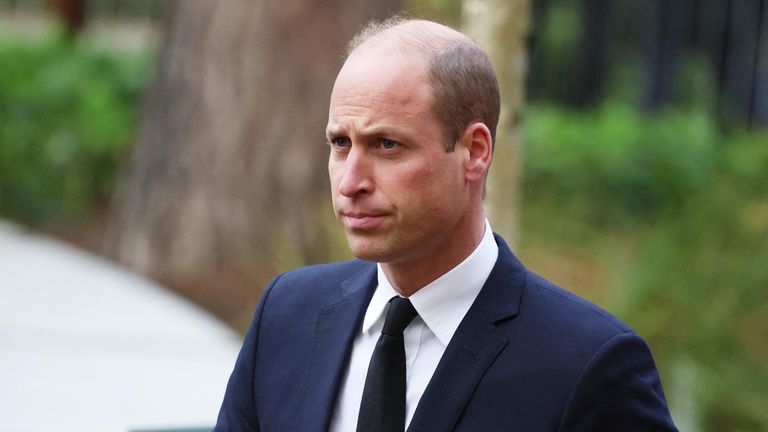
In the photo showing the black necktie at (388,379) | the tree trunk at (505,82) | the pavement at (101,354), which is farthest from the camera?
the tree trunk at (505,82)

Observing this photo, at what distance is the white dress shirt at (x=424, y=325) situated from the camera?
2426 mm

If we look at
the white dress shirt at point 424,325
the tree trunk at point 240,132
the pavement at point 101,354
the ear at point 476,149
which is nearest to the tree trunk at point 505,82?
the pavement at point 101,354

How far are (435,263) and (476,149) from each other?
231 millimetres

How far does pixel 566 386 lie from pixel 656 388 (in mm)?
177

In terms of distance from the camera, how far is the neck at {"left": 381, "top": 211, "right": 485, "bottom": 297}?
241 cm

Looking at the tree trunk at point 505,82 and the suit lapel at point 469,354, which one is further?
the tree trunk at point 505,82

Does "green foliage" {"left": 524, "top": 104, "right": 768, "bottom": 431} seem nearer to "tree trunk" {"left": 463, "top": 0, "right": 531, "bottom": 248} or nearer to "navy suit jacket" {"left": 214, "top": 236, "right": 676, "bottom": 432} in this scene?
"tree trunk" {"left": 463, "top": 0, "right": 531, "bottom": 248}

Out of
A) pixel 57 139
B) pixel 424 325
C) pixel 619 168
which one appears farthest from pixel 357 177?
pixel 57 139

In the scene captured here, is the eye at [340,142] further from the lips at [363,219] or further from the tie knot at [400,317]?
the tie knot at [400,317]

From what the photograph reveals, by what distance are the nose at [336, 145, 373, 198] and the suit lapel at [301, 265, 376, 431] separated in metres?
0.36

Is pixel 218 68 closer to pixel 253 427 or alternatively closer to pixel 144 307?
pixel 144 307

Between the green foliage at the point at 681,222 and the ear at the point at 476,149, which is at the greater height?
the ear at the point at 476,149

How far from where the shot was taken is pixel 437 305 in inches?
96.0

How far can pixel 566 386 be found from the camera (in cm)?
228
